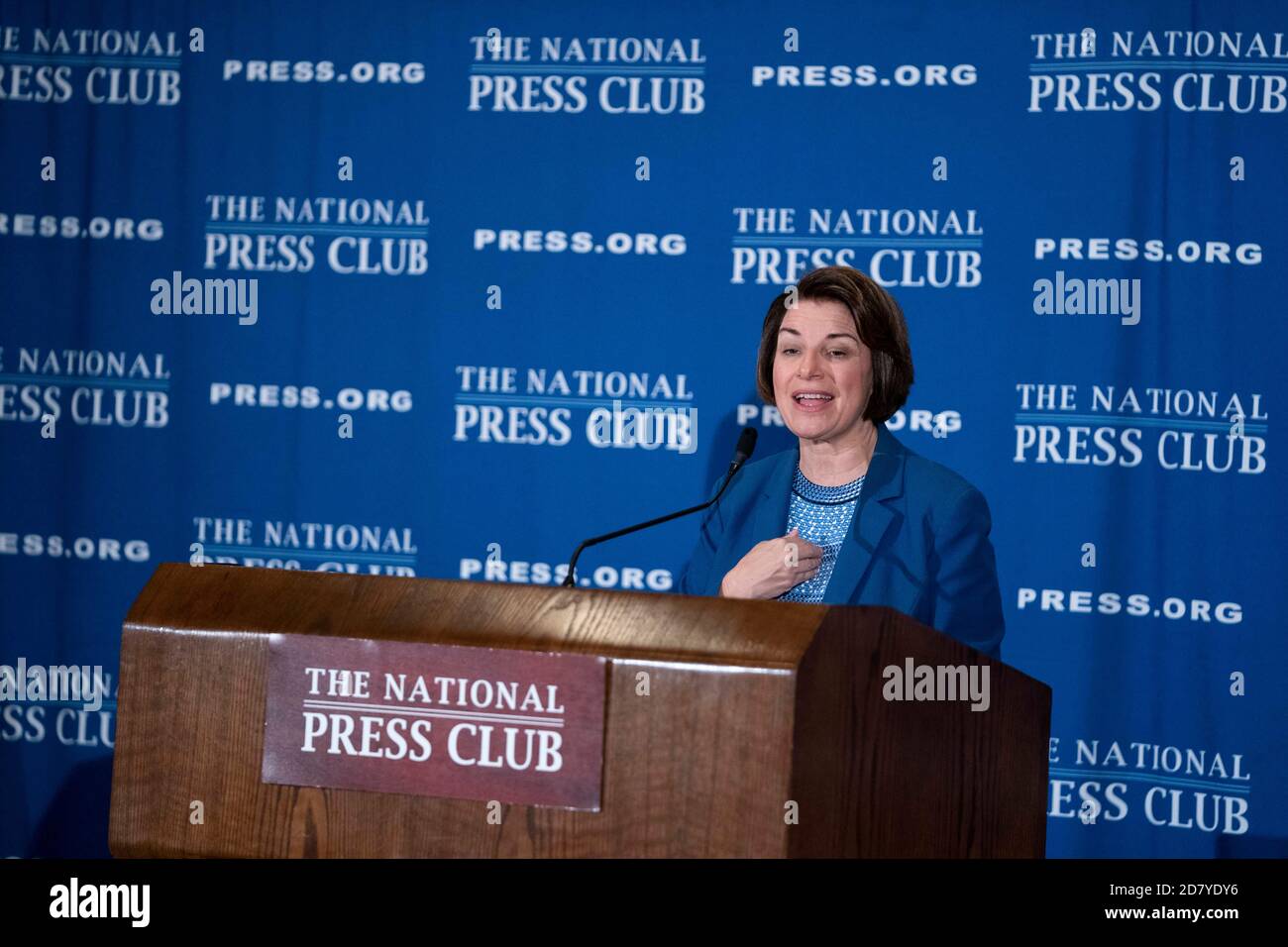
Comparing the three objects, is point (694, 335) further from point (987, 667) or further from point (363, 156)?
point (987, 667)

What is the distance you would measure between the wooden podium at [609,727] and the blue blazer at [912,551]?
830mm

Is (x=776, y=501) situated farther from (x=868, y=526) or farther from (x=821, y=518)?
(x=868, y=526)

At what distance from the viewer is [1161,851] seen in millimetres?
3846

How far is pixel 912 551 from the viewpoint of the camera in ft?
9.25

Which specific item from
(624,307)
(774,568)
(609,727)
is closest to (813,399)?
(774,568)

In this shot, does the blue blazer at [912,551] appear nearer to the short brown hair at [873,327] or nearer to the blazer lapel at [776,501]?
the blazer lapel at [776,501]

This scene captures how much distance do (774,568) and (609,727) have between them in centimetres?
85

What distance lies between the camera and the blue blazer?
278 centimetres

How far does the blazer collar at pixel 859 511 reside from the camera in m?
2.81

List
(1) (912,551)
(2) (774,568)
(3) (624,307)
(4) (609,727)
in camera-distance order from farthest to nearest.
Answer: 1. (3) (624,307)
2. (1) (912,551)
3. (2) (774,568)
4. (4) (609,727)

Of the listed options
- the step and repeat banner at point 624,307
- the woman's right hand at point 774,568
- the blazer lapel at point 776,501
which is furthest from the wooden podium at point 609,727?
the step and repeat banner at point 624,307

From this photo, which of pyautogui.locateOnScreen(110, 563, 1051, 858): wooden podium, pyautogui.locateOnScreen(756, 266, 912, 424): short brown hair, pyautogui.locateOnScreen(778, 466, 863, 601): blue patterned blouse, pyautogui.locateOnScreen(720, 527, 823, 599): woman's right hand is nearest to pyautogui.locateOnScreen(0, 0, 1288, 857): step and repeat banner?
pyautogui.locateOnScreen(756, 266, 912, 424): short brown hair
